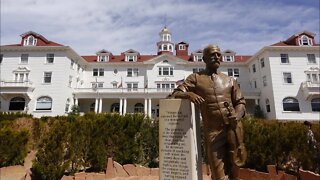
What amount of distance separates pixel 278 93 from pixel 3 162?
33737 millimetres

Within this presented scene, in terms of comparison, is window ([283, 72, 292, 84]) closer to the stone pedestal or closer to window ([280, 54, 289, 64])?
window ([280, 54, 289, 64])

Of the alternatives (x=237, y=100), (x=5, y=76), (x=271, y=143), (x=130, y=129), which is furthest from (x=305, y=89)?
(x=5, y=76)

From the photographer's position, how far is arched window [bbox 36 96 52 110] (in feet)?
118

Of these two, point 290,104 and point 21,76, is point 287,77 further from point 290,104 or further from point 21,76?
point 21,76

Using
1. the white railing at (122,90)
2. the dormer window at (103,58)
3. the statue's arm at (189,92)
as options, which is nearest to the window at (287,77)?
the white railing at (122,90)

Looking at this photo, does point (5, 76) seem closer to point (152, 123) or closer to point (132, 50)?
point (132, 50)

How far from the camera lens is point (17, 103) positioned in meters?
36.2

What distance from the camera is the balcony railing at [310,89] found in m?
34.0

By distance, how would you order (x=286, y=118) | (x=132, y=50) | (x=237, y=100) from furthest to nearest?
(x=132, y=50), (x=286, y=118), (x=237, y=100)

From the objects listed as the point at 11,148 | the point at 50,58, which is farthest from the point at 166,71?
the point at 11,148

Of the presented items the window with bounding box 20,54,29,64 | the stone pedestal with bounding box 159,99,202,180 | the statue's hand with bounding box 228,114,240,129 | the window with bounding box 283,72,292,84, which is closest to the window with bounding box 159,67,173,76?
the window with bounding box 283,72,292,84

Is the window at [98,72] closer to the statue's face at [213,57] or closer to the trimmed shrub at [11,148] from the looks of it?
the trimmed shrub at [11,148]

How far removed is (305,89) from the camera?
34.6 metres

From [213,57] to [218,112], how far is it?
114 centimetres
